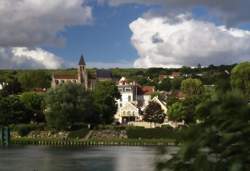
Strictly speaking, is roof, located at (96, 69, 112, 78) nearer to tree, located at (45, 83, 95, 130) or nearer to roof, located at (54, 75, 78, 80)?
roof, located at (54, 75, 78, 80)

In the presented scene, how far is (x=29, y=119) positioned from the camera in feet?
343

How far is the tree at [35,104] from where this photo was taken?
351ft

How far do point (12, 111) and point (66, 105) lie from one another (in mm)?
12755

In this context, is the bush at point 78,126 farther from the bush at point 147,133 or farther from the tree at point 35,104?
the tree at point 35,104

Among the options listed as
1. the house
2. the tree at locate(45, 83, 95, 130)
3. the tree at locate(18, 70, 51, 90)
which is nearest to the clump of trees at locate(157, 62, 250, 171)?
the tree at locate(45, 83, 95, 130)

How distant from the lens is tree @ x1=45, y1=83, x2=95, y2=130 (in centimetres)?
9100

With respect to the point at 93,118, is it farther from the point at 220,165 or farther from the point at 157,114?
the point at 220,165

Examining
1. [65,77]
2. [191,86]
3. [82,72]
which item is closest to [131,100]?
[82,72]

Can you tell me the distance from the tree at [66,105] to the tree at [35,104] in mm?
12872

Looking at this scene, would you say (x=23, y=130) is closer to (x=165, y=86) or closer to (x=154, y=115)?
(x=154, y=115)

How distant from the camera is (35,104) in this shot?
11062 centimetres

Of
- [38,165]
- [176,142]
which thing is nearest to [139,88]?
[38,165]

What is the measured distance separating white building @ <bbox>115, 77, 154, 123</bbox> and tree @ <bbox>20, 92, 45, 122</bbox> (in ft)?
81.0

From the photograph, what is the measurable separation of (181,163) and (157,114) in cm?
10589
